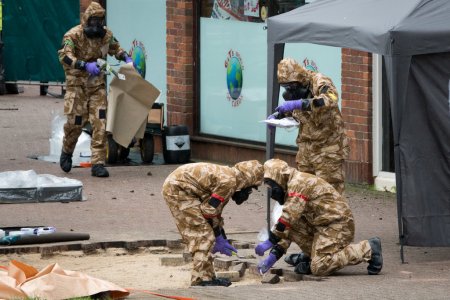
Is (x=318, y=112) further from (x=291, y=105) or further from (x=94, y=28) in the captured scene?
(x=94, y=28)

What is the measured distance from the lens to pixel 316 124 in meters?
12.2

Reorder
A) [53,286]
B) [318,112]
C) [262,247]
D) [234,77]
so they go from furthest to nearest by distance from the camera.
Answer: [234,77]
[318,112]
[262,247]
[53,286]

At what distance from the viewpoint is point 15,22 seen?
25.8 metres

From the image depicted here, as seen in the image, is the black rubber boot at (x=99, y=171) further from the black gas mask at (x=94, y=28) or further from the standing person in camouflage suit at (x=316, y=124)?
the standing person in camouflage suit at (x=316, y=124)

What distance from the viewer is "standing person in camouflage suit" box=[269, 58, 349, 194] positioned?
1205 centimetres

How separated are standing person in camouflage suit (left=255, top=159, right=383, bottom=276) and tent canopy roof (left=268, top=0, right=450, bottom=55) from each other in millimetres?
1370

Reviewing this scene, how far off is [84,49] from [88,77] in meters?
0.35

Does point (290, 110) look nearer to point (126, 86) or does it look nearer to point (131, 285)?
point (131, 285)

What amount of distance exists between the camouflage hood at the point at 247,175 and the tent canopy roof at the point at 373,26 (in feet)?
5.08

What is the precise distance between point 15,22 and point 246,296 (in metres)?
17.0

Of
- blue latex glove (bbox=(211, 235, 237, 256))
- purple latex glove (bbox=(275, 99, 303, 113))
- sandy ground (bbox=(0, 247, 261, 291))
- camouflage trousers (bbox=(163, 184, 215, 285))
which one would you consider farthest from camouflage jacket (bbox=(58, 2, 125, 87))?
camouflage trousers (bbox=(163, 184, 215, 285))

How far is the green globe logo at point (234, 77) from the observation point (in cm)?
1791

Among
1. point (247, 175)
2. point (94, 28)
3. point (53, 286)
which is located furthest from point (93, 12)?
point (53, 286)

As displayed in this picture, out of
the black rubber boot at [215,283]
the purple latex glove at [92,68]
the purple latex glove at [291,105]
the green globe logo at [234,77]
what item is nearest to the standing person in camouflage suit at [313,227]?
the black rubber boot at [215,283]
